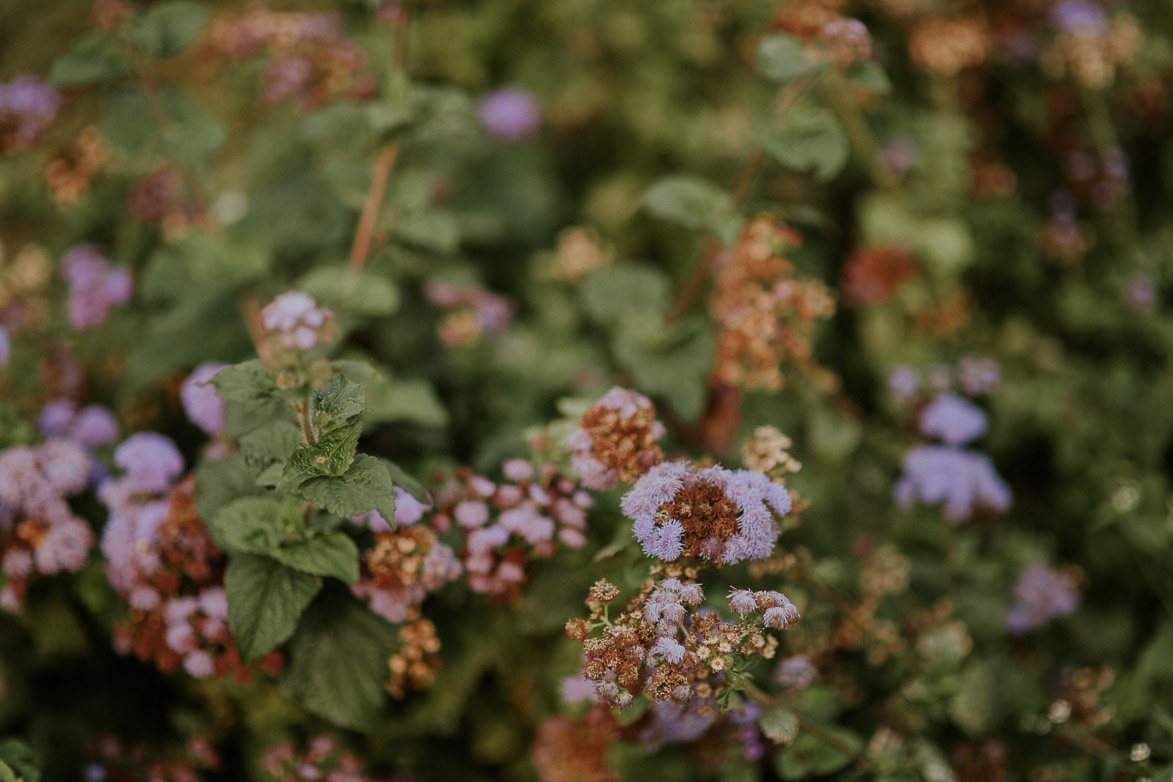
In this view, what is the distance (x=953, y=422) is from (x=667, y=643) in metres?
1.58

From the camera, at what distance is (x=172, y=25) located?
2.34m

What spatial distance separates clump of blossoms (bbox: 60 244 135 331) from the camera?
8.54 ft

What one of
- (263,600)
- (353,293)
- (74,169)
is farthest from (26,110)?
(263,600)

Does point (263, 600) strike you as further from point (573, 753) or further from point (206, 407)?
point (573, 753)

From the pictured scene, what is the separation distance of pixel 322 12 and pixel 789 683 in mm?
3954

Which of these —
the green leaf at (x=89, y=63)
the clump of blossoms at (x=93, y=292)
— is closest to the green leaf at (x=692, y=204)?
the green leaf at (x=89, y=63)

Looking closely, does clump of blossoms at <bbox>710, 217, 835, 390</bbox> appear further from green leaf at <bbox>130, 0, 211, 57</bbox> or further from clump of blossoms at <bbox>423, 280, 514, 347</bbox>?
green leaf at <bbox>130, 0, 211, 57</bbox>

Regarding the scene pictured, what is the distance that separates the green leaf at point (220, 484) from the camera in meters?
1.81

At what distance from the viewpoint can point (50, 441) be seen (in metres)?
2.04

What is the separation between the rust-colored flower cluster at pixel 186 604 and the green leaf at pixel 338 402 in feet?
1.85

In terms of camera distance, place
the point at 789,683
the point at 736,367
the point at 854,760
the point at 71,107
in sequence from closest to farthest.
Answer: the point at 789,683 → the point at 854,760 → the point at 736,367 → the point at 71,107

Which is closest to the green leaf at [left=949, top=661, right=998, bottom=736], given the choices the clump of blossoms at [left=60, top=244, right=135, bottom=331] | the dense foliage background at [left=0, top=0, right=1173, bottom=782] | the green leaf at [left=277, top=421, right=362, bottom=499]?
the dense foliage background at [left=0, top=0, right=1173, bottom=782]

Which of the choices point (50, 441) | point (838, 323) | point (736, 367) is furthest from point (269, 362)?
point (838, 323)

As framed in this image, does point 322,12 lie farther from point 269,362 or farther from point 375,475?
point 375,475
